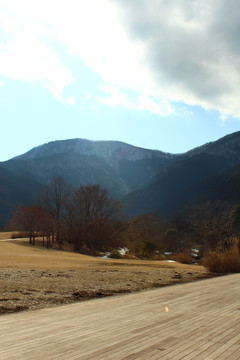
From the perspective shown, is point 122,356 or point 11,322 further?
point 11,322

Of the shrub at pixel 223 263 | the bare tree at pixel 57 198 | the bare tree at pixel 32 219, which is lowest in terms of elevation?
the shrub at pixel 223 263

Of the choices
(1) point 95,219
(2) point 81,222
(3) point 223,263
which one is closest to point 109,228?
(1) point 95,219

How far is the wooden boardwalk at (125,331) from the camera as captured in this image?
5688mm

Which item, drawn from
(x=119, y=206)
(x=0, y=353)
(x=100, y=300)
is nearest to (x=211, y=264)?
(x=100, y=300)

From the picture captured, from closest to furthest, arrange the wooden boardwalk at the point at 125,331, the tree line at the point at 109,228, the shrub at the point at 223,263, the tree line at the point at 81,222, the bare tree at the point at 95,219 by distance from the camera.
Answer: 1. the wooden boardwalk at the point at 125,331
2. the shrub at the point at 223,263
3. the tree line at the point at 109,228
4. the tree line at the point at 81,222
5. the bare tree at the point at 95,219

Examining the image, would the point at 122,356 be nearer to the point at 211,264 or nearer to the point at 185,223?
the point at 211,264

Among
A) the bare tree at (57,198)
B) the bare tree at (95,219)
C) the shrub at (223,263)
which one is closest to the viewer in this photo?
the shrub at (223,263)

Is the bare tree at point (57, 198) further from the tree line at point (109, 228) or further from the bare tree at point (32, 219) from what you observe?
the bare tree at point (32, 219)

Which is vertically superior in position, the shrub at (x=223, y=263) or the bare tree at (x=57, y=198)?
the bare tree at (x=57, y=198)

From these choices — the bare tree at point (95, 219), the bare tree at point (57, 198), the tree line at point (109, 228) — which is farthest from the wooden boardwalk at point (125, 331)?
the bare tree at point (57, 198)

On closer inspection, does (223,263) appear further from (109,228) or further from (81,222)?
(81,222)

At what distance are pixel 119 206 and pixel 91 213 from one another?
618 centimetres

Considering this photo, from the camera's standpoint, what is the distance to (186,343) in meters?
6.39

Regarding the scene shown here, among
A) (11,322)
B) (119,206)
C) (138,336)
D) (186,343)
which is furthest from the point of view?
(119,206)
